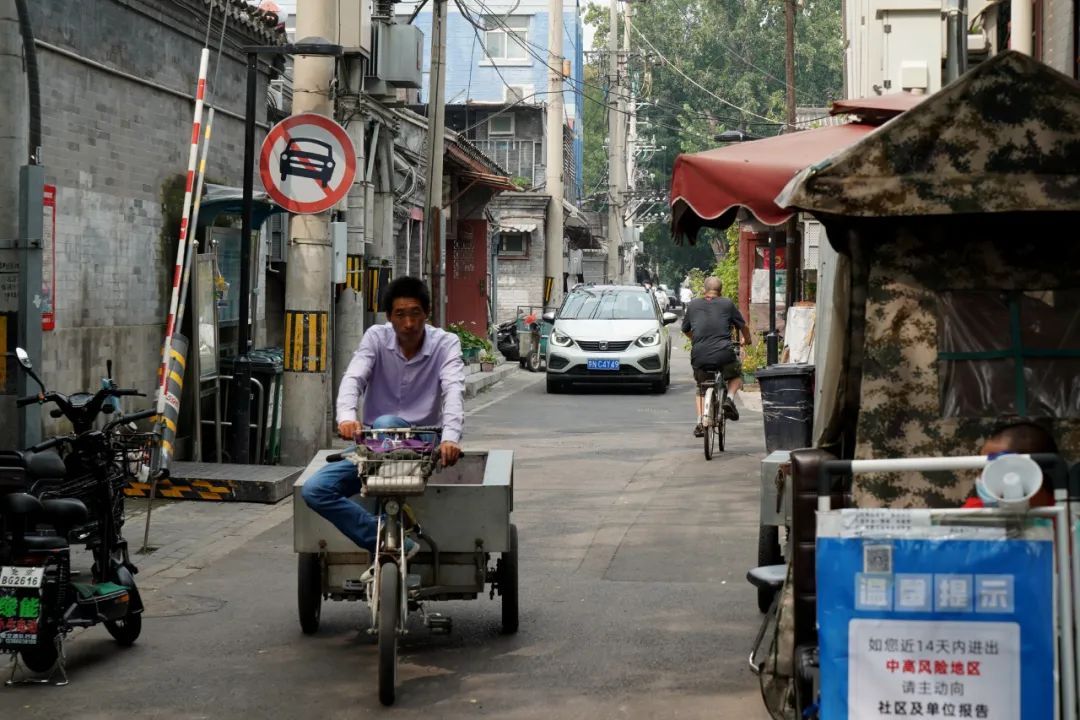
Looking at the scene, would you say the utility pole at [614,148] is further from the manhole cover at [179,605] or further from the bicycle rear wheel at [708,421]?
the manhole cover at [179,605]

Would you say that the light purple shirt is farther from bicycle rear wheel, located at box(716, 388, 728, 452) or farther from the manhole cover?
bicycle rear wheel, located at box(716, 388, 728, 452)

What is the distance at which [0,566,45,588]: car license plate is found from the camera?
6.43 metres

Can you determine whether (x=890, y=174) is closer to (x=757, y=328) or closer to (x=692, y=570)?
(x=692, y=570)

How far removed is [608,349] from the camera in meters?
25.1

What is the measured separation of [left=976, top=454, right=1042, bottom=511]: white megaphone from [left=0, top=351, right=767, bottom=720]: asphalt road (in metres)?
2.63

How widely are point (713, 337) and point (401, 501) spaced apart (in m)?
10.4

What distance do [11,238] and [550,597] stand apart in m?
4.08

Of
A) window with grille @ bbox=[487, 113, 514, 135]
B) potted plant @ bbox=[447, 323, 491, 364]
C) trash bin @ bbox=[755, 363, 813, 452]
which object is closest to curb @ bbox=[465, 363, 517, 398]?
potted plant @ bbox=[447, 323, 491, 364]

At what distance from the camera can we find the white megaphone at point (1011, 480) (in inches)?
156

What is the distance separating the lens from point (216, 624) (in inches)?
319

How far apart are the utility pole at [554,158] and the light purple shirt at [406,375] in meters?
29.3

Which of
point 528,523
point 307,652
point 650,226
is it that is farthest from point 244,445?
point 650,226

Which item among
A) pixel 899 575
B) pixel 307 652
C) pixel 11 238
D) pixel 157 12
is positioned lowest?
pixel 307 652

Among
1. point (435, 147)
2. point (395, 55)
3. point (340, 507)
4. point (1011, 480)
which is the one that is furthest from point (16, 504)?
point (435, 147)
